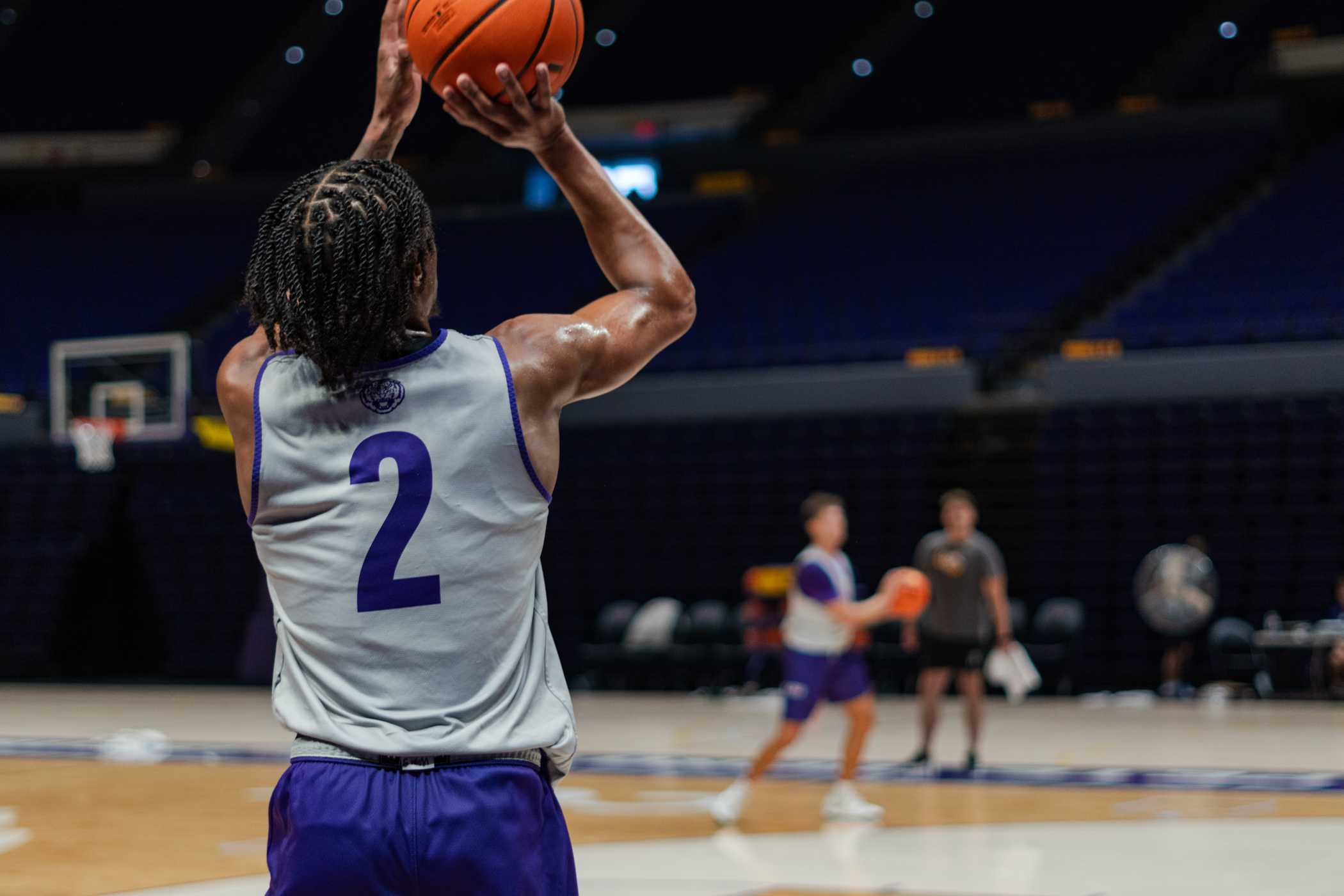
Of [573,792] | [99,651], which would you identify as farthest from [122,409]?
[573,792]

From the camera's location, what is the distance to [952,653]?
9742mm

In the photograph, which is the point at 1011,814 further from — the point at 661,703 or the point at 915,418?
the point at 915,418

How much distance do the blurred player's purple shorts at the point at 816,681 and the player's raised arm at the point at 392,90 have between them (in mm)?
5470

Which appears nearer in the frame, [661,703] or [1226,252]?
[661,703]

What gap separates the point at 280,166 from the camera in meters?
22.2

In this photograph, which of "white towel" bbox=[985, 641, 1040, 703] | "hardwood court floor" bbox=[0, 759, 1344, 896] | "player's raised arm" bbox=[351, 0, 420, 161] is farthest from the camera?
"white towel" bbox=[985, 641, 1040, 703]

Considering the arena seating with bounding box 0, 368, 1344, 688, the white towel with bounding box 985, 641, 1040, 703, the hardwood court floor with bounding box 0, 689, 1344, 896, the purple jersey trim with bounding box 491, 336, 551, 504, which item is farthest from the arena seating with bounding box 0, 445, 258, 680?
the purple jersey trim with bounding box 491, 336, 551, 504

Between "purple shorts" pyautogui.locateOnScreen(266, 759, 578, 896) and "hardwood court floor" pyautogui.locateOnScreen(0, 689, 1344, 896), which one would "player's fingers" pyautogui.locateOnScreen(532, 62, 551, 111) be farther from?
"hardwood court floor" pyautogui.locateOnScreen(0, 689, 1344, 896)

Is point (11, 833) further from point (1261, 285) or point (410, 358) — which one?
point (1261, 285)

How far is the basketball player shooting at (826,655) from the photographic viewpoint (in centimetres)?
741

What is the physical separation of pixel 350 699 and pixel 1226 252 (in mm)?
16269

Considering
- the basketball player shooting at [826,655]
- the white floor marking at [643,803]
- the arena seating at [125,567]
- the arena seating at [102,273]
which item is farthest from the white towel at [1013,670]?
the arena seating at [102,273]

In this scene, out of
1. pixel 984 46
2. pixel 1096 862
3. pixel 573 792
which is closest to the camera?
pixel 1096 862

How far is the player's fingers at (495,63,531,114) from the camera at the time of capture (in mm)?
1863
